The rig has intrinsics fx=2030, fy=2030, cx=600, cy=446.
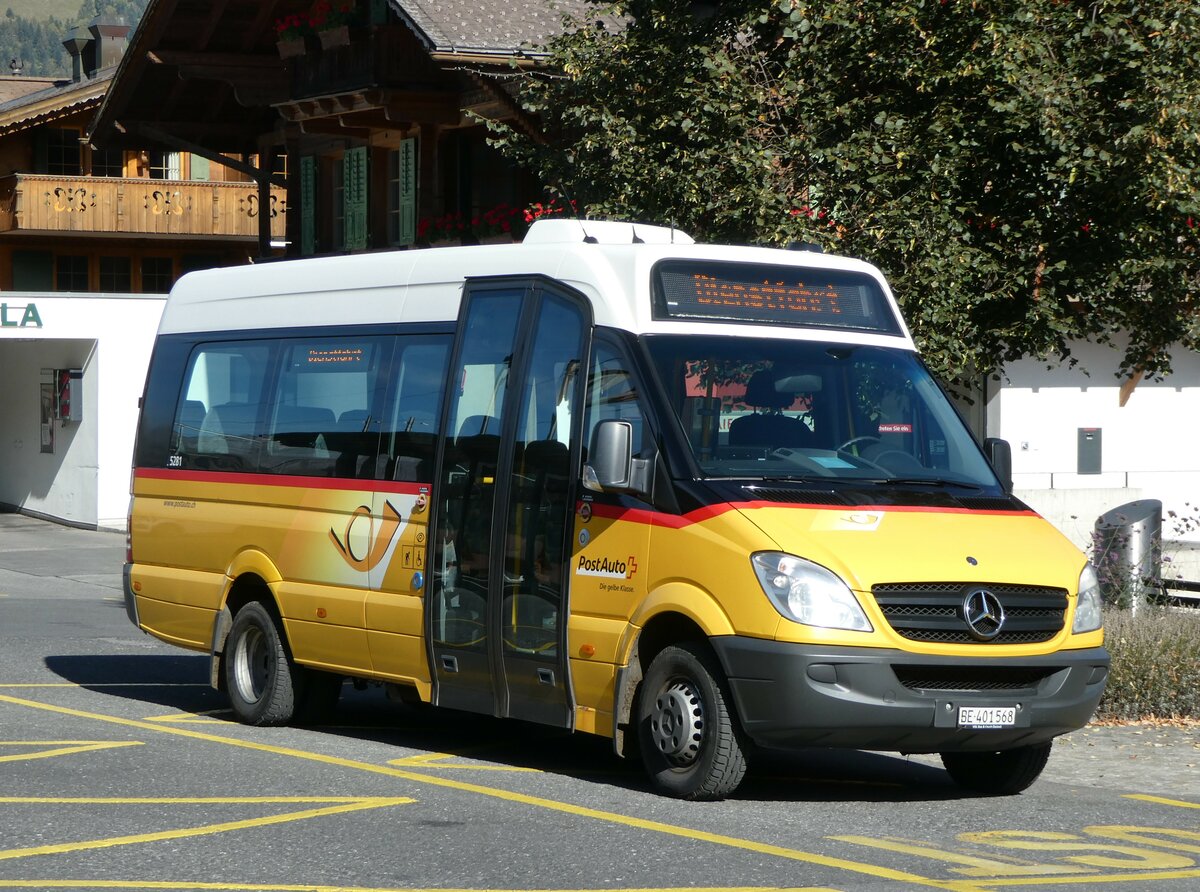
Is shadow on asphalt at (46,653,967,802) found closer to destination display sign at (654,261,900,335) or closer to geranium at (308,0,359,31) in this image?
destination display sign at (654,261,900,335)

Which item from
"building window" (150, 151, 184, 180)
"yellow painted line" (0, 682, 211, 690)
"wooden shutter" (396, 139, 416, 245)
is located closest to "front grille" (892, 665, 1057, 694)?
"yellow painted line" (0, 682, 211, 690)

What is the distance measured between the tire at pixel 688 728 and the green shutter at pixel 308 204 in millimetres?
26608

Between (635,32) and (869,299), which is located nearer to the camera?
(869,299)

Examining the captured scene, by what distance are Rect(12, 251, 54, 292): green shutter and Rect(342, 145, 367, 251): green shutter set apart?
15826mm

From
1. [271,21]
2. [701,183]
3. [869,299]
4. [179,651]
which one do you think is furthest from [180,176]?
[869,299]

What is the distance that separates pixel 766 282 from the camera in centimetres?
1003

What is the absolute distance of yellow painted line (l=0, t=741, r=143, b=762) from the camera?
1015cm

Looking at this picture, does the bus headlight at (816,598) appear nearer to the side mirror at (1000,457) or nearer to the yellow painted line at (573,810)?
the yellow painted line at (573,810)

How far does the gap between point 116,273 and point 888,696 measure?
41747 mm

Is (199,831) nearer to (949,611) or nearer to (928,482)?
(949,611)

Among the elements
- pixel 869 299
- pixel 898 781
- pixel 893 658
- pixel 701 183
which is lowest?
pixel 898 781

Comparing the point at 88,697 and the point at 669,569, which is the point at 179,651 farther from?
the point at 669,569

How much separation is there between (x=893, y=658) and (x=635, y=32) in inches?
309

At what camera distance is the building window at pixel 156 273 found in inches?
1897
